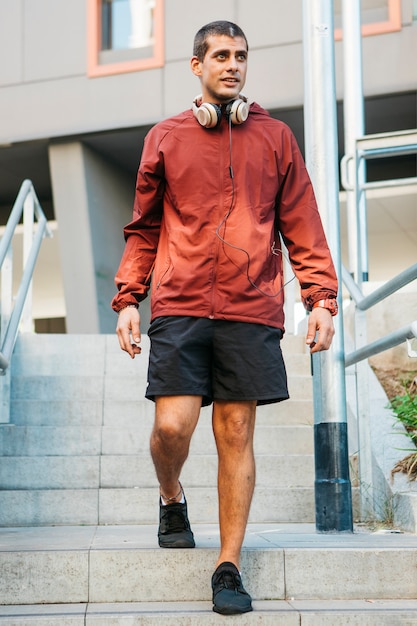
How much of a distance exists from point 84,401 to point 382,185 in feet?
7.26

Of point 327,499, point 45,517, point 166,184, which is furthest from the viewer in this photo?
point 45,517

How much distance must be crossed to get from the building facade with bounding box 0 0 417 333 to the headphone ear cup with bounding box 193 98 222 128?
7.24 meters

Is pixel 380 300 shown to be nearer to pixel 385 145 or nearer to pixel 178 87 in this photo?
pixel 385 145

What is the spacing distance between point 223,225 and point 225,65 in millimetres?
542

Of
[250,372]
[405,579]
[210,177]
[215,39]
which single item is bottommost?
[405,579]

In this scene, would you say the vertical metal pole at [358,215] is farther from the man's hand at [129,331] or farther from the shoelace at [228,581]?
the man's hand at [129,331]

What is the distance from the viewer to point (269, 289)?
294cm

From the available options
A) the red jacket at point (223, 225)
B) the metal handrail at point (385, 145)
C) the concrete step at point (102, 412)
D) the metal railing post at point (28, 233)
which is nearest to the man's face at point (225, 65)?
the red jacket at point (223, 225)

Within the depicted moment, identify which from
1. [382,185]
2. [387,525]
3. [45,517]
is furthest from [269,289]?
[382,185]

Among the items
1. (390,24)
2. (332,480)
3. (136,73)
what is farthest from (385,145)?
(136,73)

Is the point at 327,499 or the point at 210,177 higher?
the point at 210,177

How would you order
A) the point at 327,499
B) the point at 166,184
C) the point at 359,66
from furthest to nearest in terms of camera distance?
1. the point at 359,66
2. the point at 327,499
3. the point at 166,184

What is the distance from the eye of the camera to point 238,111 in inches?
115

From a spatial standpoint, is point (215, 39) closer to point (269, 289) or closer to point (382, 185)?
point (269, 289)
